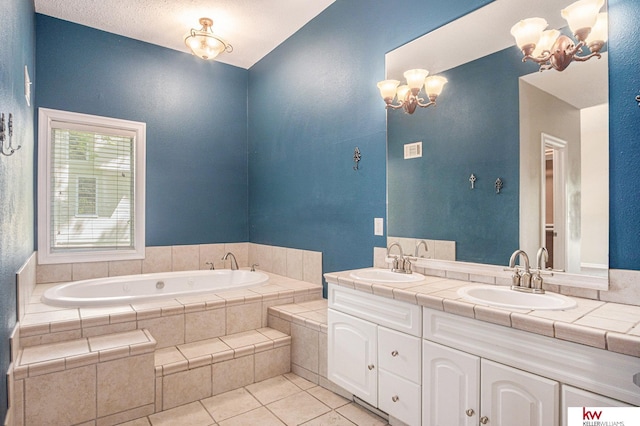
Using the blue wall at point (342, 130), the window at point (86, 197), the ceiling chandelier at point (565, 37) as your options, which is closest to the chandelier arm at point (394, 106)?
the blue wall at point (342, 130)

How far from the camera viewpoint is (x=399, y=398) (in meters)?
1.84

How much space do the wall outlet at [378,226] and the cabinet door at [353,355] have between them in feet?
2.26

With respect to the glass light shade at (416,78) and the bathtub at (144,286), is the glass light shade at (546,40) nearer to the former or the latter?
the glass light shade at (416,78)

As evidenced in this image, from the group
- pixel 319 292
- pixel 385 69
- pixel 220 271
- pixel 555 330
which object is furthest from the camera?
pixel 220 271

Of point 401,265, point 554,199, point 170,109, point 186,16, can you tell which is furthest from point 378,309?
point 170,109

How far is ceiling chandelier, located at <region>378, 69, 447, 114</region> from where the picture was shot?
89.6 inches

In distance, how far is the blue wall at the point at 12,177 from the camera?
1629 mm

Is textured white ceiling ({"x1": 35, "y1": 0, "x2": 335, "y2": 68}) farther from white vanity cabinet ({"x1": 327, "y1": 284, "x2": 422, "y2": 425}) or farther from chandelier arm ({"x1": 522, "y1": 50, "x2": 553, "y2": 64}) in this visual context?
white vanity cabinet ({"x1": 327, "y1": 284, "x2": 422, "y2": 425})

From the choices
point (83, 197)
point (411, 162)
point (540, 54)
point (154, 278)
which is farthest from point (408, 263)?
point (83, 197)

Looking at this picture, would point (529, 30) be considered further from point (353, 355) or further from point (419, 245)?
point (353, 355)

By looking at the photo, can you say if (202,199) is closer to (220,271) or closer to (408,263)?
(220,271)

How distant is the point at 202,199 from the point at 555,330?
11.9ft

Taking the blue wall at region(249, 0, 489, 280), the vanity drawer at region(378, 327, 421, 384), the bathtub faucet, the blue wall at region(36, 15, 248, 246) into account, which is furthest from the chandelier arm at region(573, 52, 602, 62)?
the blue wall at region(36, 15, 248, 246)

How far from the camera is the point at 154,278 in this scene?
138 inches
